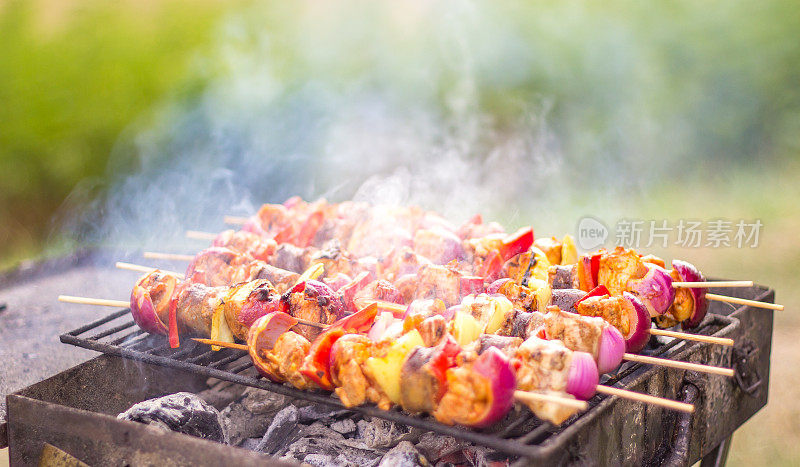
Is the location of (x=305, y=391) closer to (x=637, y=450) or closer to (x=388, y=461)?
(x=388, y=461)

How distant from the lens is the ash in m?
2.88

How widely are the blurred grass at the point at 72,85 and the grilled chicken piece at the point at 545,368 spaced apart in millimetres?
9080

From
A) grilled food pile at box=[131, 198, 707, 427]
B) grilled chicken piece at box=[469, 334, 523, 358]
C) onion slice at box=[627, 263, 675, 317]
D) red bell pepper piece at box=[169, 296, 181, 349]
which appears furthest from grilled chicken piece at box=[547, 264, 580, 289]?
red bell pepper piece at box=[169, 296, 181, 349]

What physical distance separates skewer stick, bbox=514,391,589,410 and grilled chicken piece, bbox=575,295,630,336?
653mm

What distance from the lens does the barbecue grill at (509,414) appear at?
7.71 ft

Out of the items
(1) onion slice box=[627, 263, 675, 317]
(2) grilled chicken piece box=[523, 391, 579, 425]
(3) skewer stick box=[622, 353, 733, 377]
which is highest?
(1) onion slice box=[627, 263, 675, 317]

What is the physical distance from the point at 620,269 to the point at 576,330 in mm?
718

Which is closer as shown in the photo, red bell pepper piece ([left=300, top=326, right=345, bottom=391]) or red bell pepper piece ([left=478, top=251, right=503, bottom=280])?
red bell pepper piece ([left=300, top=326, right=345, bottom=391])

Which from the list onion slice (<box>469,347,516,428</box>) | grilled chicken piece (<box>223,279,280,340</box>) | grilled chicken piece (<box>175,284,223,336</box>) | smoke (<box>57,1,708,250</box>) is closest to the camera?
→ onion slice (<box>469,347,516,428</box>)

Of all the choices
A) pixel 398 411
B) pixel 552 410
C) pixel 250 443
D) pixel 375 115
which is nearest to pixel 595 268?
pixel 552 410

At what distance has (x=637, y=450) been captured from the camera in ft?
8.82

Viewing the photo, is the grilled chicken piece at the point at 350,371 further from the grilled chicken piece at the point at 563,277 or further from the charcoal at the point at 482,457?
the grilled chicken piece at the point at 563,277

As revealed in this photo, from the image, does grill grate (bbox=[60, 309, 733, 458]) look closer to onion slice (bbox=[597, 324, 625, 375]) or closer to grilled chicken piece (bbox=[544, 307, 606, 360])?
onion slice (bbox=[597, 324, 625, 375])

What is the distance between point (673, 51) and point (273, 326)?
10.2 m
